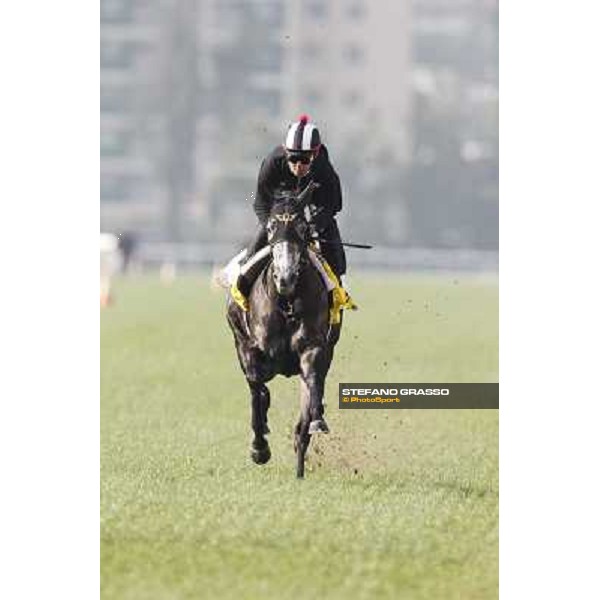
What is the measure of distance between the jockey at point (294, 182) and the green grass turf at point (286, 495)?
146 cm

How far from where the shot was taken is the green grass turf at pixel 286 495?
28.2 ft

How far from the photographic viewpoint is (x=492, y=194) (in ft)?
172

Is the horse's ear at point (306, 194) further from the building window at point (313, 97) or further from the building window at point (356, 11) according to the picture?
the building window at point (356, 11)

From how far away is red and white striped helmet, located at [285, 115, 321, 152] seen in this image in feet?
33.7

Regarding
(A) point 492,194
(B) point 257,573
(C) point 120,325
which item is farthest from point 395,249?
(B) point 257,573

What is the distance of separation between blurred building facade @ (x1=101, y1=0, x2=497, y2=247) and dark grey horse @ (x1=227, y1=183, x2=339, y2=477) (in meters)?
39.9

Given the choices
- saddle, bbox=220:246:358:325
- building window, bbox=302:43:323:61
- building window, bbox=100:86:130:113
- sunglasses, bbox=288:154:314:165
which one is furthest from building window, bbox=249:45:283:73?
sunglasses, bbox=288:154:314:165

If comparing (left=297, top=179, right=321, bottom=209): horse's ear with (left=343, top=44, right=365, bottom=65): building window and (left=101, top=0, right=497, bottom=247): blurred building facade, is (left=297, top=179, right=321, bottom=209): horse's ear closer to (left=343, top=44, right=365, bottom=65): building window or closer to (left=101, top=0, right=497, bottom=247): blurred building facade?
(left=101, top=0, right=497, bottom=247): blurred building facade

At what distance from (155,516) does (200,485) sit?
0.99 m

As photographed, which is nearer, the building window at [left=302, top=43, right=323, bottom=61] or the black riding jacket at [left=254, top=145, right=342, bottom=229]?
the black riding jacket at [left=254, top=145, right=342, bottom=229]

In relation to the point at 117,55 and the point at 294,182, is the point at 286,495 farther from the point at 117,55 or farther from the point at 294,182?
the point at 117,55

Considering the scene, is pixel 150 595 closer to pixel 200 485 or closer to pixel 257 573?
pixel 257 573

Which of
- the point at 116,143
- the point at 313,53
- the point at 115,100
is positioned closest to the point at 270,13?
the point at 313,53

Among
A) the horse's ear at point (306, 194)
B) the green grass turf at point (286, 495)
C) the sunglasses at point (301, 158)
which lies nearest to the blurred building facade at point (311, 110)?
the green grass turf at point (286, 495)
